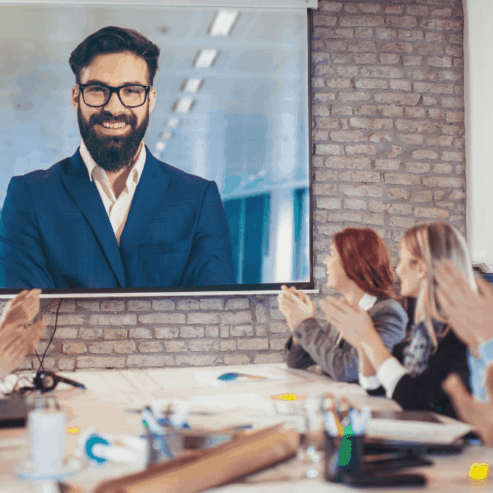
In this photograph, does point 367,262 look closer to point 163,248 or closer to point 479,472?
point 479,472

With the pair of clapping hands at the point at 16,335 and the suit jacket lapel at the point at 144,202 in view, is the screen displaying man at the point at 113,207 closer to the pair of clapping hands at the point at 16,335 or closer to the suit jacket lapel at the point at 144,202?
the suit jacket lapel at the point at 144,202

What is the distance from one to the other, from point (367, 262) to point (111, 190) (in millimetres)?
1840

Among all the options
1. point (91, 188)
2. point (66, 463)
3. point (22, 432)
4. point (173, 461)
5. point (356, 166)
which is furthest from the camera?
point (356, 166)

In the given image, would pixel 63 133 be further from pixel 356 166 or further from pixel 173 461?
pixel 173 461

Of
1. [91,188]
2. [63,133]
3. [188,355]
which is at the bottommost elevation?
[188,355]

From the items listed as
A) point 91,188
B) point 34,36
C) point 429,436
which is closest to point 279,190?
point 91,188

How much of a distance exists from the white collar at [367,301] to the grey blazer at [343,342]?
24 millimetres

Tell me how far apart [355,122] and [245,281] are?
135cm

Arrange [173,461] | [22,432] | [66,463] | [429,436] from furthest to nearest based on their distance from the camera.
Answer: [22,432] → [429,436] → [66,463] → [173,461]

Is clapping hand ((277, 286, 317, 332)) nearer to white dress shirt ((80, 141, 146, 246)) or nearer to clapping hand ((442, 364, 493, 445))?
clapping hand ((442, 364, 493, 445))

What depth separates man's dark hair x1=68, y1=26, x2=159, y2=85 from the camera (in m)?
3.54

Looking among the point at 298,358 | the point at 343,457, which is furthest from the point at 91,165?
the point at 343,457

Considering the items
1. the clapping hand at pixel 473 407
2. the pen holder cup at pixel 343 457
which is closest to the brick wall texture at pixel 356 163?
the clapping hand at pixel 473 407

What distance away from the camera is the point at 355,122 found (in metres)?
3.87
